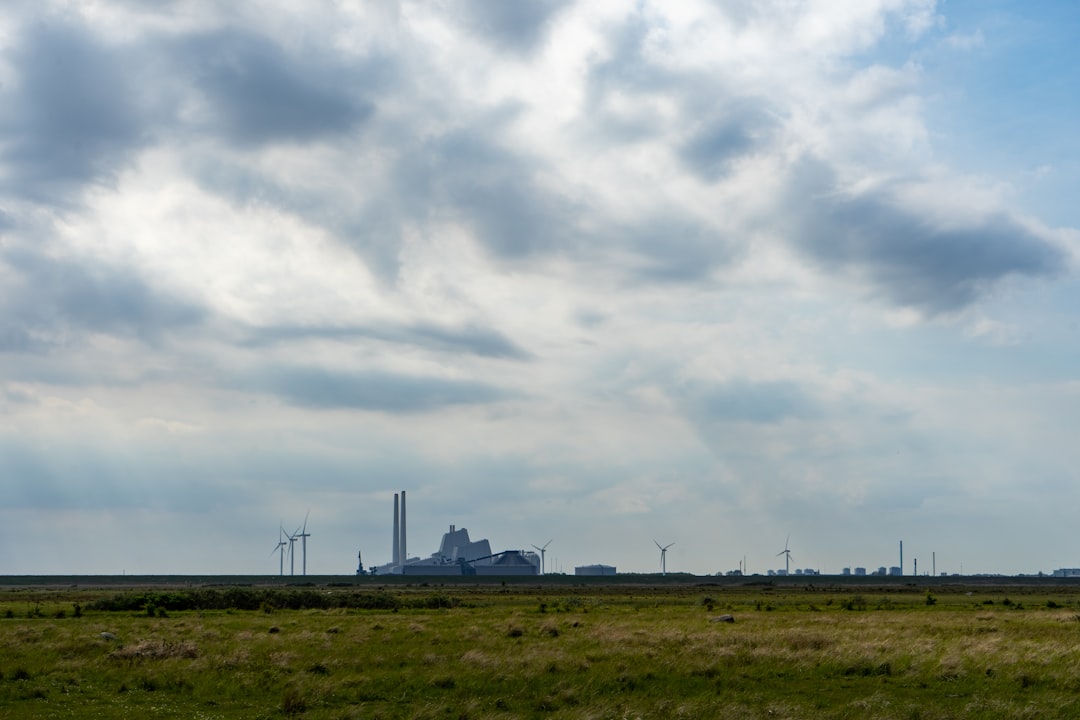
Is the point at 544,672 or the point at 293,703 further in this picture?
the point at 544,672

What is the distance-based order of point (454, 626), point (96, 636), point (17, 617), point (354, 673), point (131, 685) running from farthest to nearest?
point (17, 617)
point (454, 626)
point (96, 636)
point (354, 673)
point (131, 685)

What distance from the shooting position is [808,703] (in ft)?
90.8

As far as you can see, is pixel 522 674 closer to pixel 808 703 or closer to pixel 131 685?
pixel 808 703

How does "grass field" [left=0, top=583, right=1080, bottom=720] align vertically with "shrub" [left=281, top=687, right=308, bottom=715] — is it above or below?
below

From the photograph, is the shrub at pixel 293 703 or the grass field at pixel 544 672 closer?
the shrub at pixel 293 703

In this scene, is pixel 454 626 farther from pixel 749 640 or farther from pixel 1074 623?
pixel 1074 623

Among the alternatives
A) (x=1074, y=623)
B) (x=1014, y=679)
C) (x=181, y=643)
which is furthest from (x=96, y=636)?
(x=1074, y=623)

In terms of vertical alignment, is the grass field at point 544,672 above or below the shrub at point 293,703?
below

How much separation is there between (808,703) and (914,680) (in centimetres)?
590

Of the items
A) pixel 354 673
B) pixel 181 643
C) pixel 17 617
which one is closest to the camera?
pixel 354 673

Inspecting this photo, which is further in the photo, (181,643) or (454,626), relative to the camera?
(454,626)

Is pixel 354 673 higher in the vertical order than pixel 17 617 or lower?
higher

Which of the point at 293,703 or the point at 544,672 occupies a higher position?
the point at 293,703

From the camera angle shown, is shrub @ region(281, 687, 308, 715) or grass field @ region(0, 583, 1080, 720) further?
grass field @ region(0, 583, 1080, 720)
